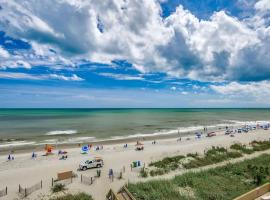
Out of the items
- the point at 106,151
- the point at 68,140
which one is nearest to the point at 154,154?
the point at 106,151

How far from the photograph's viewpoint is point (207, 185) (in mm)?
15688

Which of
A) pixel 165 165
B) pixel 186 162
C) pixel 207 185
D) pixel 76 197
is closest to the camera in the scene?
pixel 76 197

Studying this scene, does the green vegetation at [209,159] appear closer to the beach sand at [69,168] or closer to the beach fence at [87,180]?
the beach sand at [69,168]

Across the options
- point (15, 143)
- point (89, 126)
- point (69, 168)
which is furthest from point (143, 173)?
point (89, 126)

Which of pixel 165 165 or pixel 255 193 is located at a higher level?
pixel 255 193

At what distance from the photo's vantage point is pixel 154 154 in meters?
30.3

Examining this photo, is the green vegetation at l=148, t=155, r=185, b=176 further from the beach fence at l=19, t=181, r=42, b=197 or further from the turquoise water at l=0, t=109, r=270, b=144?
the turquoise water at l=0, t=109, r=270, b=144

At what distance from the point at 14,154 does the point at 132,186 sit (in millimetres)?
25777

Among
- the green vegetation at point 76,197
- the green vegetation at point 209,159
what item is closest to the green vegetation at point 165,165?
the green vegetation at point 209,159

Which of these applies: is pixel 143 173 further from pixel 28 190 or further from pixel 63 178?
pixel 28 190

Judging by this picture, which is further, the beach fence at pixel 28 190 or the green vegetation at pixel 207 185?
the beach fence at pixel 28 190

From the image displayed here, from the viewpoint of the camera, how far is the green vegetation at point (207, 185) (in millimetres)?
13953

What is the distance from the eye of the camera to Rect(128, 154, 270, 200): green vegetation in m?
14.0

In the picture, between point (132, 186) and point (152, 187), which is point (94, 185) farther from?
point (152, 187)
